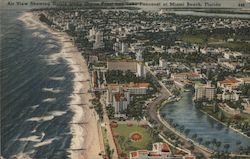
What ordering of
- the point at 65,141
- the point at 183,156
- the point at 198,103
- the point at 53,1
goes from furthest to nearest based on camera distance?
the point at 53,1
the point at 198,103
the point at 65,141
the point at 183,156

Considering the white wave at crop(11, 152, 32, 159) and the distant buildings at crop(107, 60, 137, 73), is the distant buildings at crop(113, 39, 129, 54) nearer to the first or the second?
the distant buildings at crop(107, 60, 137, 73)

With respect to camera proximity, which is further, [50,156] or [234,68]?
[234,68]

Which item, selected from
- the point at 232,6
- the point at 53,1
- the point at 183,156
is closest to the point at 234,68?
the point at 232,6

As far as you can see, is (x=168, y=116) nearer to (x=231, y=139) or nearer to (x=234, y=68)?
(x=231, y=139)

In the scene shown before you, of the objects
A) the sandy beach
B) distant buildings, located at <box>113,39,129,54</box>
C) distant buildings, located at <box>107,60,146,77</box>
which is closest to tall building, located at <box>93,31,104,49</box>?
distant buildings, located at <box>113,39,129,54</box>

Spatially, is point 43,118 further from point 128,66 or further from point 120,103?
point 128,66

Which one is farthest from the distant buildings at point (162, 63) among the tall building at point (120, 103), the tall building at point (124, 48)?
the tall building at point (120, 103)

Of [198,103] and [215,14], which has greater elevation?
[215,14]
